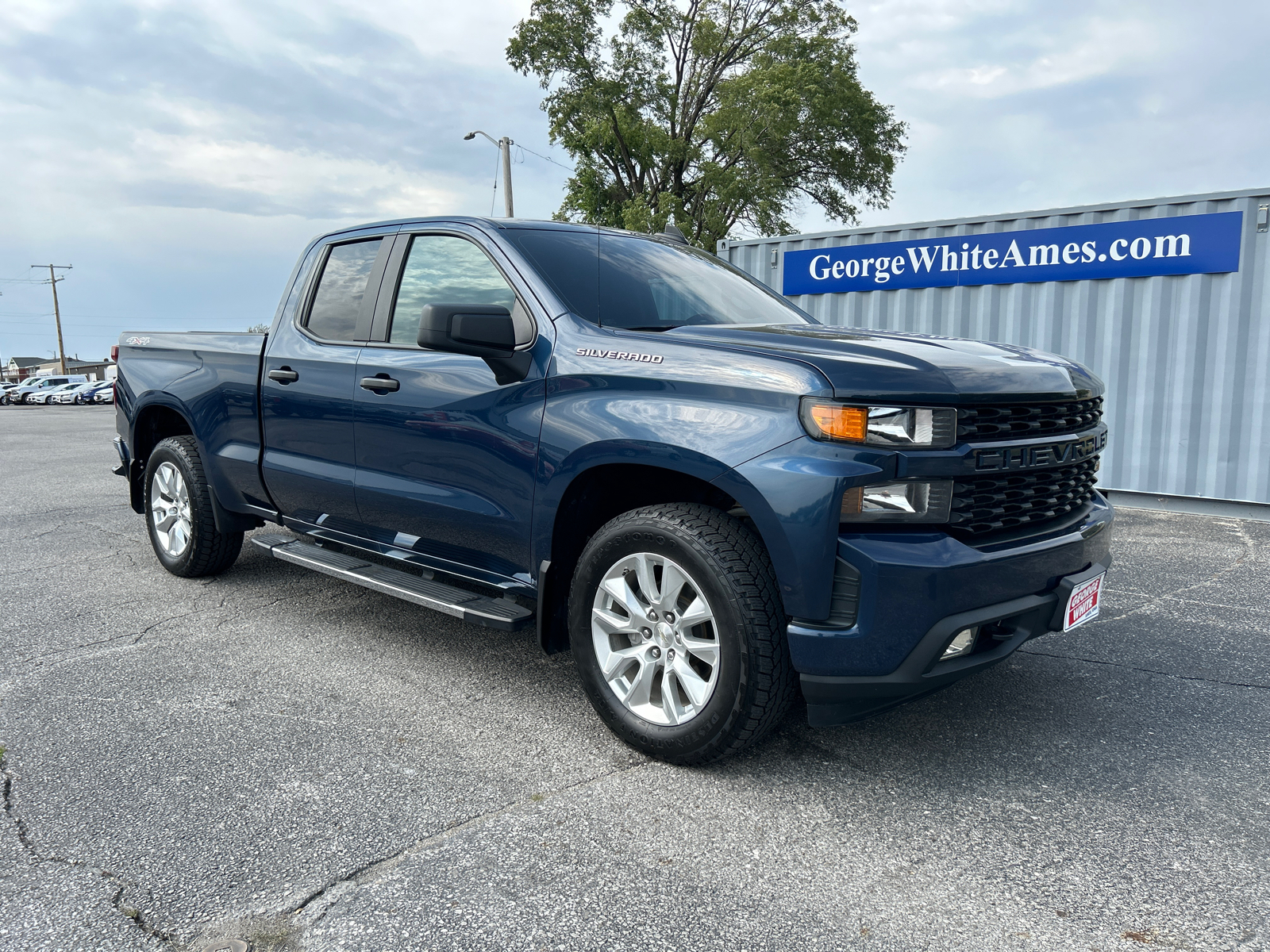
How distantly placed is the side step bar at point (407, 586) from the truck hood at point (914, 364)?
1.18 meters

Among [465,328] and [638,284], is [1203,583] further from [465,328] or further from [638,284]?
[465,328]

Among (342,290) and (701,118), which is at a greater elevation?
(701,118)

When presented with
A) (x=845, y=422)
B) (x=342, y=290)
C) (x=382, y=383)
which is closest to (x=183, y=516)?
(x=342, y=290)

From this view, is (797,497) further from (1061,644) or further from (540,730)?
(1061,644)

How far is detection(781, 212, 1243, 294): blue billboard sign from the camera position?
8.10 metres

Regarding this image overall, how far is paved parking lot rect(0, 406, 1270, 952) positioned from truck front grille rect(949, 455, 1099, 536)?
83 centimetres

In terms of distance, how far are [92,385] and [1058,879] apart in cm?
5682

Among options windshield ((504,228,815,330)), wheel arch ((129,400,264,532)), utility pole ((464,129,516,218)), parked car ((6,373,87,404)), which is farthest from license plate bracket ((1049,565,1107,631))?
parked car ((6,373,87,404))

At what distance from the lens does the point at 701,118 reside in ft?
98.6

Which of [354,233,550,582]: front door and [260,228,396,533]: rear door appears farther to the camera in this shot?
[260,228,396,533]: rear door

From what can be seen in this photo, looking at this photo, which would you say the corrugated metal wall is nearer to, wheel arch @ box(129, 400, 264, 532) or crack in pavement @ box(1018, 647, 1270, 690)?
crack in pavement @ box(1018, 647, 1270, 690)

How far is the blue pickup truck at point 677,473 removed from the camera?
254 centimetres

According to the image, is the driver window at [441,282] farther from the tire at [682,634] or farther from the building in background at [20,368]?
the building in background at [20,368]

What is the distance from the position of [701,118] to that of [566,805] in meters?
30.3
